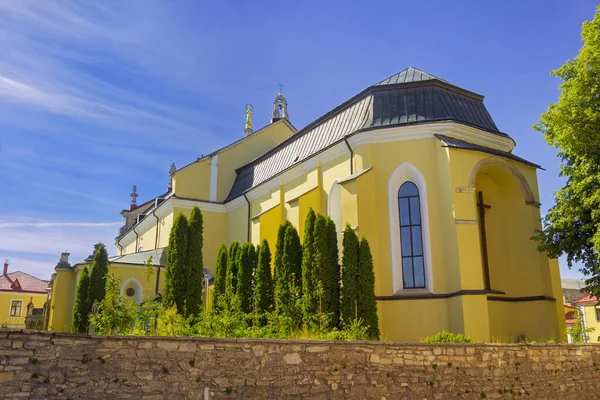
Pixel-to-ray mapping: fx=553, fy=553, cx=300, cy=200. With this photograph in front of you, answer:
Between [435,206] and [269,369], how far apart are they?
1052 centimetres

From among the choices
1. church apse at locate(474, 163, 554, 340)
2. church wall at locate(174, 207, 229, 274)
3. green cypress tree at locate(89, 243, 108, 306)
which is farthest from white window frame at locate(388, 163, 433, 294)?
church wall at locate(174, 207, 229, 274)

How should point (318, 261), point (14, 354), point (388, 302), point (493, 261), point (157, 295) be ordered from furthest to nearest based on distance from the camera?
point (157, 295) < point (493, 261) < point (388, 302) < point (318, 261) < point (14, 354)

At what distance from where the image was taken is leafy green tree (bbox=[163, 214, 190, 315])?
1521cm

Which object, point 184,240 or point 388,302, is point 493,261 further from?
point 184,240

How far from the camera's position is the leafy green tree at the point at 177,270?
15211 mm

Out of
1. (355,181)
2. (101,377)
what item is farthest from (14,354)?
(355,181)

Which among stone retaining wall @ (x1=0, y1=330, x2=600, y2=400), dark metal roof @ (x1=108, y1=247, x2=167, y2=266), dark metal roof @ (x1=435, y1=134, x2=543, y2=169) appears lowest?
stone retaining wall @ (x1=0, y1=330, x2=600, y2=400)

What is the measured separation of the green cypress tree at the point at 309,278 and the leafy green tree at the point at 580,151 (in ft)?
22.8

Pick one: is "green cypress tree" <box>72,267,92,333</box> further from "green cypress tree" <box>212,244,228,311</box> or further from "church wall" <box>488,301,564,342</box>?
"church wall" <box>488,301,564,342</box>

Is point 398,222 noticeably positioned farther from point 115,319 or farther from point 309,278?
point 115,319

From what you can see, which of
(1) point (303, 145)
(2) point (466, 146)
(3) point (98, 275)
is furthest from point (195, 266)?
(1) point (303, 145)

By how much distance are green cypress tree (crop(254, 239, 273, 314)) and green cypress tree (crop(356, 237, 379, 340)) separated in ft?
11.4

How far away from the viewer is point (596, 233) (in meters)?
14.1

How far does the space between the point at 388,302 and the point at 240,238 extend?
11531mm
